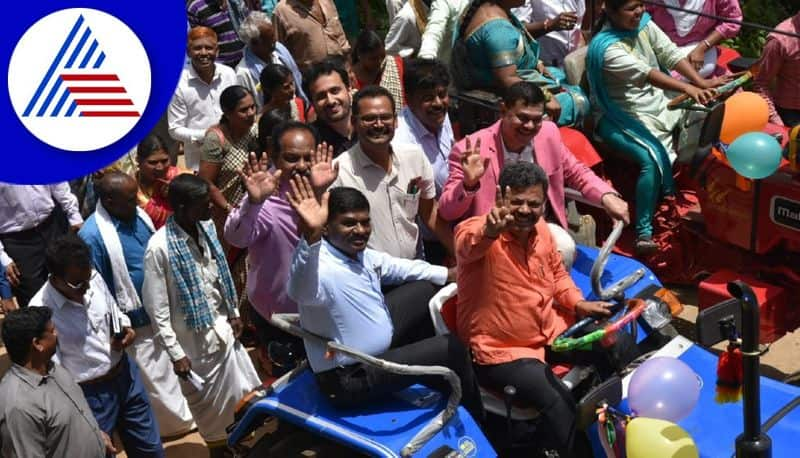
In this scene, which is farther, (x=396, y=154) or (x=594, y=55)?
(x=594, y=55)

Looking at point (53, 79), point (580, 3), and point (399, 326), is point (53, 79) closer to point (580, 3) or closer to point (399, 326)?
point (399, 326)

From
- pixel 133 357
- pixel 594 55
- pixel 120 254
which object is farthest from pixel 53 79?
pixel 594 55

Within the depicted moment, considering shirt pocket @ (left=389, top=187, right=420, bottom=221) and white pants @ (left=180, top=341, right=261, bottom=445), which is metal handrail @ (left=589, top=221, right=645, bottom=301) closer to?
shirt pocket @ (left=389, top=187, right=420, bottom=221)

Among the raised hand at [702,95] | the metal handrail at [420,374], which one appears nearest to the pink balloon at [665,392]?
the metal handrail at [420,374]

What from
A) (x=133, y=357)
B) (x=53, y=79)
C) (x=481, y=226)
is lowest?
(x=133, y=357)

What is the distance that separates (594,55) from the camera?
6.84 m

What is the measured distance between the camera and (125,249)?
18.6ft

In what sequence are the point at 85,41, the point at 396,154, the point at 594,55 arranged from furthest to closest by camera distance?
the point at 594,55 < the point at 396,154 < the point at 85,41

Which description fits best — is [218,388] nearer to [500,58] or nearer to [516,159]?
[516,159]

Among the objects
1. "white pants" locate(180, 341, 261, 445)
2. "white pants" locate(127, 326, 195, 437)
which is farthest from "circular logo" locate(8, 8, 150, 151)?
"white pants" locate(127, 326, 195, 437)

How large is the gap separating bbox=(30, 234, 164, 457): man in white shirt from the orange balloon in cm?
323

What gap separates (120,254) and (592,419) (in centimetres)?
260

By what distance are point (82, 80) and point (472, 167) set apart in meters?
1.91

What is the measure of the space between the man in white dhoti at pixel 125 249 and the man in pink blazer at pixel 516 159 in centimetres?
158
